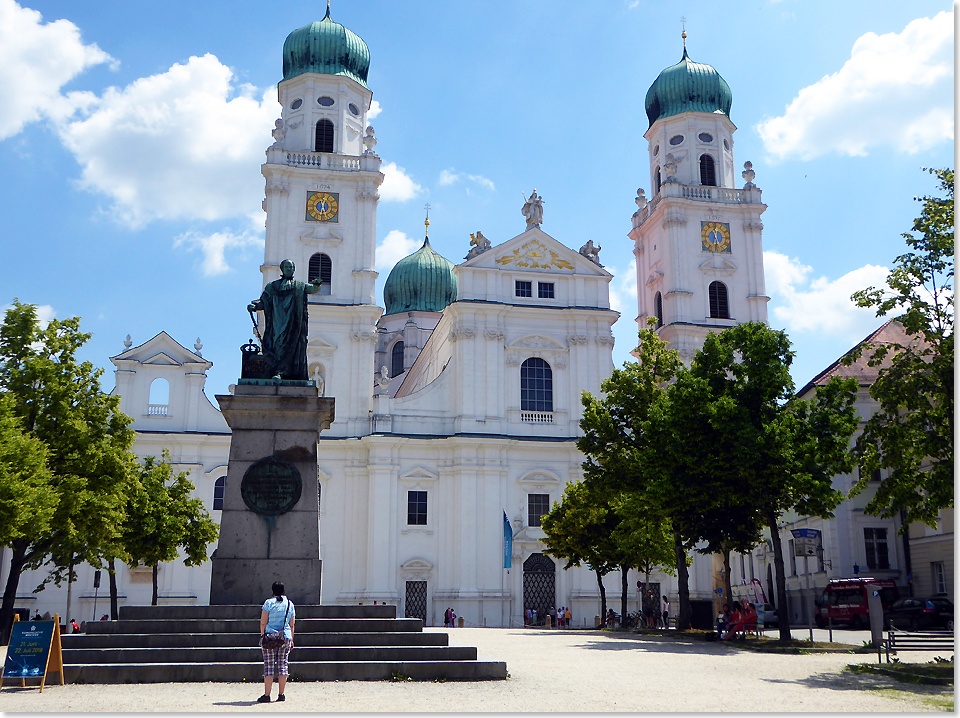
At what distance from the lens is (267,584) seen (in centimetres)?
1480

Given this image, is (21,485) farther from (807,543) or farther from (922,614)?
(922,614)

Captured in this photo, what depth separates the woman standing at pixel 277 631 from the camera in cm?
1124

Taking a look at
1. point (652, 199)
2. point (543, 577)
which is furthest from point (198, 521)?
point (652, 199)

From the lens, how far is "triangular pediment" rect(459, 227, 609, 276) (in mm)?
47469

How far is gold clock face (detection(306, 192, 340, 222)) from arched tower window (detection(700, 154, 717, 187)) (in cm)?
2030

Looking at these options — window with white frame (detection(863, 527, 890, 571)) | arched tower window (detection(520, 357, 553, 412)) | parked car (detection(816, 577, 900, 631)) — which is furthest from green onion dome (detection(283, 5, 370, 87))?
parked car (detection(816, 577, 900, 631))

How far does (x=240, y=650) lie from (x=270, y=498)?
2.66 m

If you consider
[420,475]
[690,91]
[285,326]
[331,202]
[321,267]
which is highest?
[690,91]

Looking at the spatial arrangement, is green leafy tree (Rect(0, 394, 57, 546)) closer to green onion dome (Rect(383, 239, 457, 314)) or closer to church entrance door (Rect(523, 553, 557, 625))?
church entrance door (Rect(523, 553, 557, 625))

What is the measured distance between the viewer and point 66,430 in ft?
81.3

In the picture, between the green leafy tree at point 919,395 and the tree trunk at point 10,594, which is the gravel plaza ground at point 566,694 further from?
the tree trunk at point 10,594

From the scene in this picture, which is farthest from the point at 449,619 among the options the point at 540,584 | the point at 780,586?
the point at 780,586

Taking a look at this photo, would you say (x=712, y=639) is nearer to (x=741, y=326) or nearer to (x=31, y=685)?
(x=741, y=326)

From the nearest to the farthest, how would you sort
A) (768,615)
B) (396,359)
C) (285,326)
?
1. (285,326)
2. (768,615)
3. (396,359)
